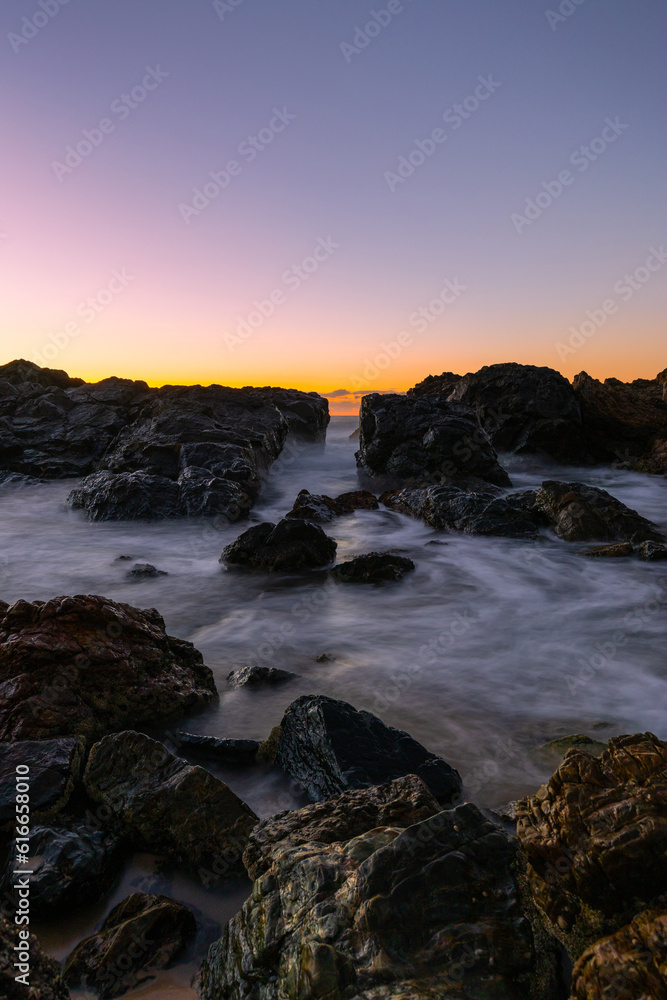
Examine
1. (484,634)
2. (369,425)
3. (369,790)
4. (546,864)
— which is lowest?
(484,634)

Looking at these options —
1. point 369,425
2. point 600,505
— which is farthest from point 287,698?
point 369,425

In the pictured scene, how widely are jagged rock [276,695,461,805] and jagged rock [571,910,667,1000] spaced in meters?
1.65

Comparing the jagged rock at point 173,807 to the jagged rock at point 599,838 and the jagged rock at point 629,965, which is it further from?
the jagged rock at point 629,965

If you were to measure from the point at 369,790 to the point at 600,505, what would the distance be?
347 inches

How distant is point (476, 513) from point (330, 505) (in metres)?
3.26

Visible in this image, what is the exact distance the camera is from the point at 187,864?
283 centimetres

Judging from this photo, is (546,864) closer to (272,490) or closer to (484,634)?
(484,634)

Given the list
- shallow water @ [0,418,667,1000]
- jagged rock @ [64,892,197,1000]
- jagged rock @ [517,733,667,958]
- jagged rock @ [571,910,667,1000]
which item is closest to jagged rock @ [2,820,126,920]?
shallow water @ [0,418,667,1000]

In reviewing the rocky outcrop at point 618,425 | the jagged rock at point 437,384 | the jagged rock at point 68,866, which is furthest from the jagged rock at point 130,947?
the jagged rock at point 437,384

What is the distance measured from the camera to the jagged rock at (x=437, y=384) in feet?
83.5

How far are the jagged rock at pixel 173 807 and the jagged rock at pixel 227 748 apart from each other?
58 centimetres

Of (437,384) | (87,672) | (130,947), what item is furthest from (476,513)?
(437,384)

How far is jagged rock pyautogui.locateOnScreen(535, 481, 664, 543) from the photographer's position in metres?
9.70

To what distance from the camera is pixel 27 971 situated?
1.78 metres
